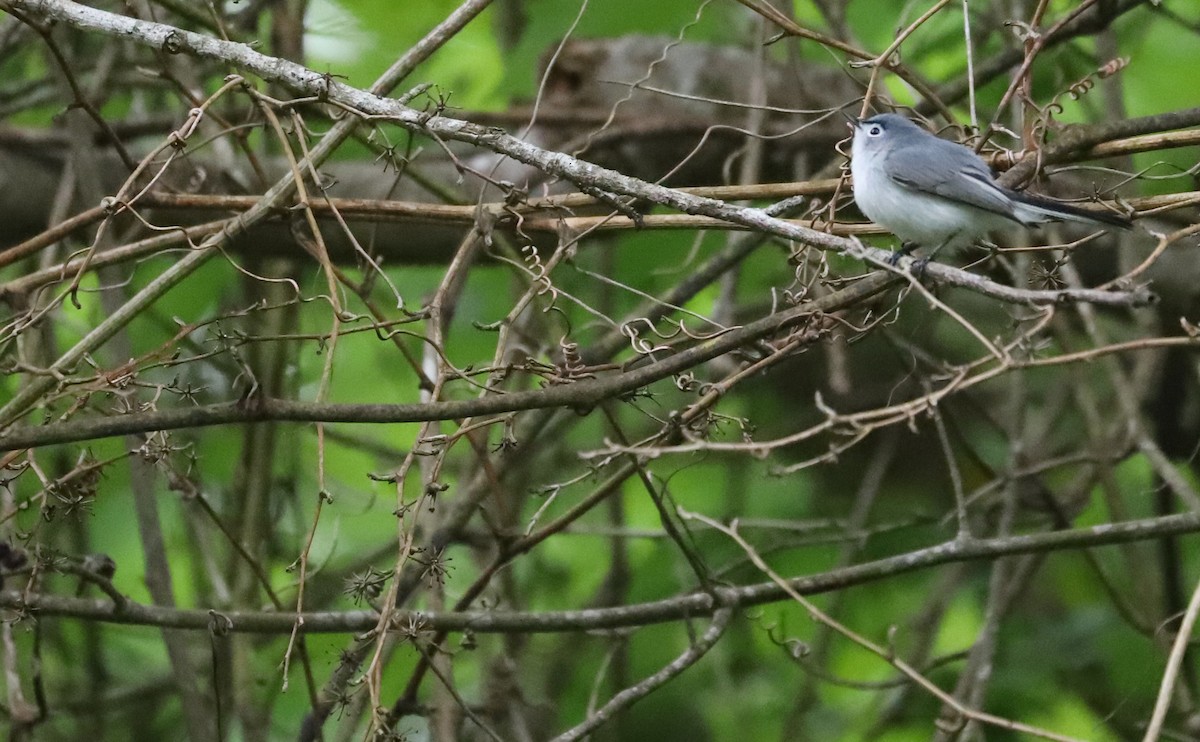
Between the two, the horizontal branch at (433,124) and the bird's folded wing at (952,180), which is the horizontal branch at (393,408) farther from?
the bird's folded wing at (952,180)

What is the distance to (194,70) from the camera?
195 inches

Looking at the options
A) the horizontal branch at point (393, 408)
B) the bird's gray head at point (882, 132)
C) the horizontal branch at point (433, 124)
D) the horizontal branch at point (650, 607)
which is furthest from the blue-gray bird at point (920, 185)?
the horizontal branch at point (650, 607)

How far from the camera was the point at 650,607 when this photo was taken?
3396mm

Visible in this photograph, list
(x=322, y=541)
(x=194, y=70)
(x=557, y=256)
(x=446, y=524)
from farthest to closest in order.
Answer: (x=322, y=541), (x=194, y=70), (x=446, y=524), (x=557, y=256)

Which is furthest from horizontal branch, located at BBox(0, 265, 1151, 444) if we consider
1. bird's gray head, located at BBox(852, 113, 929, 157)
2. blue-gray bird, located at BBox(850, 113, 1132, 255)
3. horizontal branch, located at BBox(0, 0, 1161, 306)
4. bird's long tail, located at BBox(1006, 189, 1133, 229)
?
bird's gray head, located at BBox(852, 113, 929, 157)

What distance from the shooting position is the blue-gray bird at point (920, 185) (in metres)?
3.13

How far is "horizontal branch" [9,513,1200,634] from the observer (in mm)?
3227

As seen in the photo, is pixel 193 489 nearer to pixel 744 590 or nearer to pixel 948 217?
pixel 744 590

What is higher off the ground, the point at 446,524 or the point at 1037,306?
the point at 446,524

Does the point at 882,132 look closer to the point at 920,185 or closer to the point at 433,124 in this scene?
the point at 920,185

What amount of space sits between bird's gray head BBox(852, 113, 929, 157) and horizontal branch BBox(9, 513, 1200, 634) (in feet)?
3.56

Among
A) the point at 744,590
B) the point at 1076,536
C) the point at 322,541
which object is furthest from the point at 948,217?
the point at 322,541

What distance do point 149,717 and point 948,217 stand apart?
4.31 m

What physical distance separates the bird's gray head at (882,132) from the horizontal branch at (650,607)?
1.08 m
